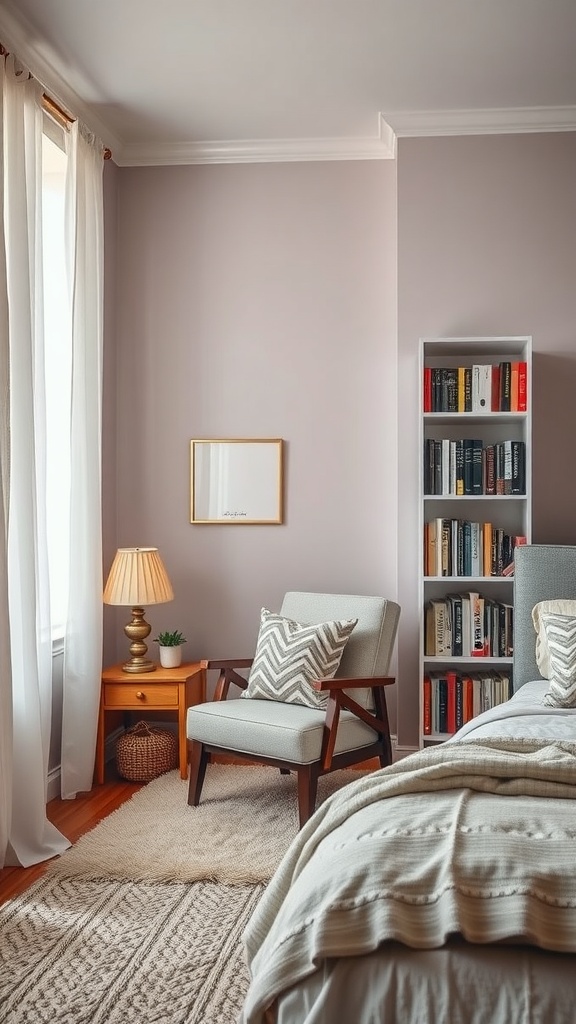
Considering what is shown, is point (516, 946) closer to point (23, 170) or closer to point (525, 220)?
point (23, 170)

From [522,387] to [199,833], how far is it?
237 centimetres

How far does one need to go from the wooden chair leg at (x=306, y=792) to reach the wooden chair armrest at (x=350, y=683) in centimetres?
31

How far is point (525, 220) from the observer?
4.36 m

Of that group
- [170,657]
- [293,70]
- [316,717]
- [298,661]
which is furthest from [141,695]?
[293,70]

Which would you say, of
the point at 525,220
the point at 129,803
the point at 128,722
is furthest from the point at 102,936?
the point at 525,220

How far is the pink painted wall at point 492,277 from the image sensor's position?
14.2ft

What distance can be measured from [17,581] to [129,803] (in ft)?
3.84

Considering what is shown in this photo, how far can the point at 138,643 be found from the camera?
437 cm

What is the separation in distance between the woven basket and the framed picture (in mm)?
1137

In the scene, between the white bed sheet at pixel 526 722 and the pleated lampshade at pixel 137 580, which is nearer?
the white bed sheet at pixel 526 722

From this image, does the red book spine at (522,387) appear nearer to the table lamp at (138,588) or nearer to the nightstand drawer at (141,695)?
the table lamp at (138,588)

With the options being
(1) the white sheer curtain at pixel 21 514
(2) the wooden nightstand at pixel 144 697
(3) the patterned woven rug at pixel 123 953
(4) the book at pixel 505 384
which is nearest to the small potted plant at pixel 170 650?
(2) the wooden nightstand at pixel 144 697

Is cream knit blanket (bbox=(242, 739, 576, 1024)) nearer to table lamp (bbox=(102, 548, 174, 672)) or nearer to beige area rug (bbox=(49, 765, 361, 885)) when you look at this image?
beige area rug (bbox=(49, 765, 361, 885))

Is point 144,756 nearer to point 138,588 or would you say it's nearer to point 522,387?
point 138,588
